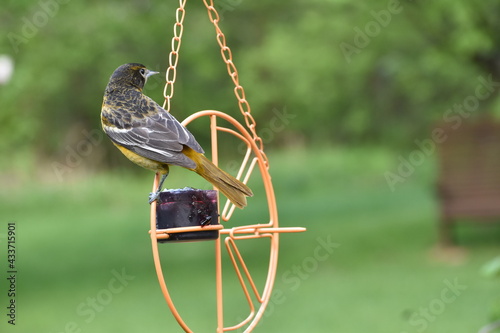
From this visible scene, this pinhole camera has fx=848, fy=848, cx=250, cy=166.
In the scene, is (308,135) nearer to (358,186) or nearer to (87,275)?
(358,186)

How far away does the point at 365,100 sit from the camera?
58.4 ft

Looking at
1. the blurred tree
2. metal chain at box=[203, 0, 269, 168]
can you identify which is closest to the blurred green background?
the blurred tree

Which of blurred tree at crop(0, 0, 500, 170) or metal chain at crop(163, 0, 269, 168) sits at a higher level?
blurred tree at crop(0, 0, 500, 170)

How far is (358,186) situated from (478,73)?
292 inches

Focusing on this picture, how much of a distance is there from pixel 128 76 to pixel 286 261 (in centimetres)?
896

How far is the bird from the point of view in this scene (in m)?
4.10

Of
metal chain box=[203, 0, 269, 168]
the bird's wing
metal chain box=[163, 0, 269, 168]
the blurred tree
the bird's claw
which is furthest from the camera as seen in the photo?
the blurred tree

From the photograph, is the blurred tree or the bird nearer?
the bird

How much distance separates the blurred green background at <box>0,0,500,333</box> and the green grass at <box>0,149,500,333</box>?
0.05m

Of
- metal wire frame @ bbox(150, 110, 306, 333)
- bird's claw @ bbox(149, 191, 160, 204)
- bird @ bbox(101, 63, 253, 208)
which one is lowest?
metal wire frame @ bbox(150, 110, 306, 333)

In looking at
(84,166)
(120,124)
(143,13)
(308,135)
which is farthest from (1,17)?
(308,135)

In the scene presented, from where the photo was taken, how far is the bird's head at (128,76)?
191 inches

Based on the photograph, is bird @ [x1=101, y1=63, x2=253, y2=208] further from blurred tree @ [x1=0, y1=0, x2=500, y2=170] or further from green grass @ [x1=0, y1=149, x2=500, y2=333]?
blurred tree @ [x1=0, y1=0, x2=500, y2=170]

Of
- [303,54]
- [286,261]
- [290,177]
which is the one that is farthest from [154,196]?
[290,177]
